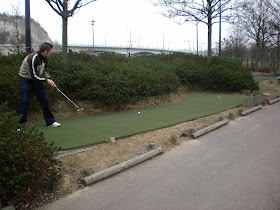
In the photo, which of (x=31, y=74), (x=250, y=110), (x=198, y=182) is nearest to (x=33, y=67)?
(x=31, y=74)

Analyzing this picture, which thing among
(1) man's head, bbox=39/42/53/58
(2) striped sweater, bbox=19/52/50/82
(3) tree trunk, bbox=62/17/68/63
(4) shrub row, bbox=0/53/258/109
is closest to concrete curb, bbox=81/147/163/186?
(2) striped sweater, bbox=19/52/50/82

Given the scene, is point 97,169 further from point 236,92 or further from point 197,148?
point 236,92

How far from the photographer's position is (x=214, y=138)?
21.8 feet

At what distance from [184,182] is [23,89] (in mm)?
A: 3937

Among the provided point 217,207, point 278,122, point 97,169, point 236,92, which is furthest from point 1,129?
point 236,92

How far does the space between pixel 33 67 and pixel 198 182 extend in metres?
4.06

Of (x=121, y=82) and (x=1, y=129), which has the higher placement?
(x=121, y=82)

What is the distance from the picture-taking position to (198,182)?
4.24m

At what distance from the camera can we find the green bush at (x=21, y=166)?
10.7ft

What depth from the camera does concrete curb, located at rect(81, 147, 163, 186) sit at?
4.03 meters

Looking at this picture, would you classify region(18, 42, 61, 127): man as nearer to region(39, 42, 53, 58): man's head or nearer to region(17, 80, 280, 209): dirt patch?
region(39, 42, 53, 58): man's head

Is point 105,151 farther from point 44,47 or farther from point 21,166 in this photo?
point 44,47

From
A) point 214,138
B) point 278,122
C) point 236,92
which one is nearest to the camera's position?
point 214,138

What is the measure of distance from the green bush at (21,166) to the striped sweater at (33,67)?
2.18 m
